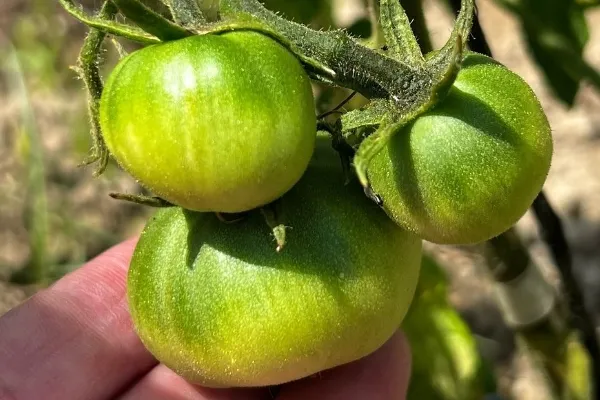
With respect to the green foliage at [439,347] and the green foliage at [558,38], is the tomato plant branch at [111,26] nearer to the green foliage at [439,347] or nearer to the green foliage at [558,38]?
the green foliage at [558,38]

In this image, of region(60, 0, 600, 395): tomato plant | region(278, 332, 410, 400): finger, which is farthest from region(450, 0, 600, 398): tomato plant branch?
region(60, 0, 600, 395): tomato plant

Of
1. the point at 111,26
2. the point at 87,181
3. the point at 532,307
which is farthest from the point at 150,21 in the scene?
the point at 87,181

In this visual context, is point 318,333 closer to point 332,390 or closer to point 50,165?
point 332,390

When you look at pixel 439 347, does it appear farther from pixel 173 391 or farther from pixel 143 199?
pixel 143 199

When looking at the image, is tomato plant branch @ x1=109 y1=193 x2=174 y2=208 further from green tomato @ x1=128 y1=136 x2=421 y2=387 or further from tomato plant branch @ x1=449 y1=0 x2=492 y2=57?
tomato plant branch @ x1=449 y1=0 x2=492 y2=57

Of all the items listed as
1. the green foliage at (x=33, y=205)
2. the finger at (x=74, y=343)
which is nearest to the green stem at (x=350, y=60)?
the finger at (x=74, y=343)

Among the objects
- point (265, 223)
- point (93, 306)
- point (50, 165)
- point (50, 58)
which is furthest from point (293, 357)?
point (50, 58)
